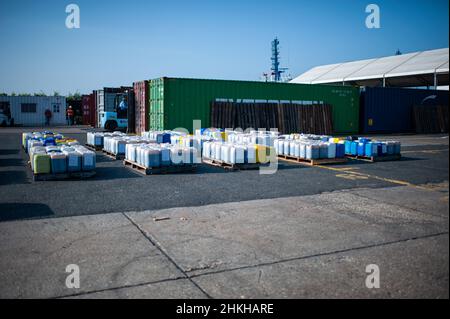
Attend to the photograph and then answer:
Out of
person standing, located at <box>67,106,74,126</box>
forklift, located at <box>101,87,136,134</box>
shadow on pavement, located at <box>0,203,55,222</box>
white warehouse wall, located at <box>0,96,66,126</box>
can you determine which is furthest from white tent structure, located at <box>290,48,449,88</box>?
shadow on pavement, located at <box>0,203,55,222</box>

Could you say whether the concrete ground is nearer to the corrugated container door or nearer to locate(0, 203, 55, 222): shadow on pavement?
locate(0, 203, 55, 222): shadow on pavement

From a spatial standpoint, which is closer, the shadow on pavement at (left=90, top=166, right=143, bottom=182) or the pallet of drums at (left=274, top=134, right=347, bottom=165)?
the shadow on pavement at (left=90, top=166, right=143, bottom=182)

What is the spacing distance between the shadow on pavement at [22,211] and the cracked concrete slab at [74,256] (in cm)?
33

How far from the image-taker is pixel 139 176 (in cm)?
1022

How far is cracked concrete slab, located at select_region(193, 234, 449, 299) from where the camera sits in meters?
3.79

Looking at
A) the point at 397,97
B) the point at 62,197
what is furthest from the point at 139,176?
the point at 397,97

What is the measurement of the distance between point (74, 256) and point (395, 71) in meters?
39.2

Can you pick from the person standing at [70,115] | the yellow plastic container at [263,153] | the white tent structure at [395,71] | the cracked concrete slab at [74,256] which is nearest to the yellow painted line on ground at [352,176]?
the yellow plastic container at [263,153]

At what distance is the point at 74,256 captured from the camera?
15.4ft

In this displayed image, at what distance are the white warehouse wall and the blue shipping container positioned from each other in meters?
26.7

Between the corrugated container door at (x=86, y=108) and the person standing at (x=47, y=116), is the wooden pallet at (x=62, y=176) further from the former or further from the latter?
the person standing at (x=47, y=116)

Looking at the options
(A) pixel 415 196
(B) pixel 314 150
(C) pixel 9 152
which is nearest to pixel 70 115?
(C) pixel 9 152

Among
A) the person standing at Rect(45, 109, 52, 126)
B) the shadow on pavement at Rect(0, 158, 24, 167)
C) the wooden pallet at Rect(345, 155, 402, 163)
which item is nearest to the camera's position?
the shadow on pavement at Rect(0, 158, 24, 167)

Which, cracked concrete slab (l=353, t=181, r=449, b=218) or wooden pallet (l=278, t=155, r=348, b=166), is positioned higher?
wooden pallet (l=278, t=155, r=348, b=166)
